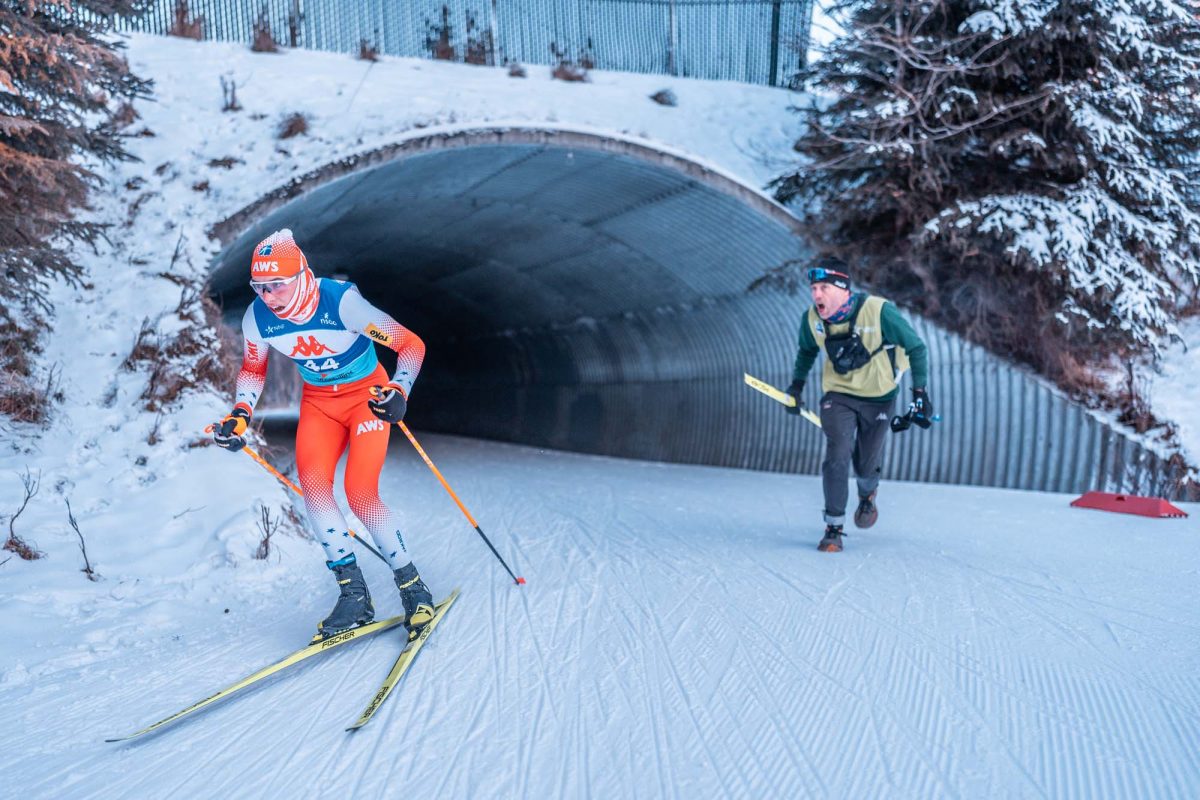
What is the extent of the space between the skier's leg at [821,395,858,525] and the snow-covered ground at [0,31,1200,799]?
0.96 ft

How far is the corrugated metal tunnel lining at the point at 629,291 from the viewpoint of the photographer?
9641 mm

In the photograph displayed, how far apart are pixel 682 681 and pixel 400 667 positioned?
43.2 inches

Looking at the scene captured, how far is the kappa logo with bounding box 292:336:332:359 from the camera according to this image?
4414 mm

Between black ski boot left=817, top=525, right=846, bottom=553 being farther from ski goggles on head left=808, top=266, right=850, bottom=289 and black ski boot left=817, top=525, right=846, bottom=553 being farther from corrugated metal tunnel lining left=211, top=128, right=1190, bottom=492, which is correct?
corrugated metal tunnel lining left=211, top=128, right=1190, bottom=492

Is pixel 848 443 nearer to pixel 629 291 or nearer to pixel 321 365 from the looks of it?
pixel 321 365

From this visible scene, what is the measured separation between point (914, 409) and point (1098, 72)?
5.29 metres

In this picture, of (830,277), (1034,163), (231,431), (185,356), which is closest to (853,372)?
(830,277)

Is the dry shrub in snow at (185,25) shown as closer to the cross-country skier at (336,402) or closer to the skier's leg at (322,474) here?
the cross-country skier at (336,402)

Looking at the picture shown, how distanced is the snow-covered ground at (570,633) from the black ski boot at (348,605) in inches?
4.8

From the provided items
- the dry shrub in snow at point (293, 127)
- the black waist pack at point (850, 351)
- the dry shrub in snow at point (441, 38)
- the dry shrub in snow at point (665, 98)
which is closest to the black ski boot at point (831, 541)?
the black waist pack at point (850, 351)

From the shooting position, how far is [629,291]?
46.6 feet

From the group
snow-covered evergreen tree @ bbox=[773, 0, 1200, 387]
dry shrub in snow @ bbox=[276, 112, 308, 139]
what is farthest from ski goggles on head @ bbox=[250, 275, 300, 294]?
dry shrub in snow @ bbox=[276, 112, 308, 139]

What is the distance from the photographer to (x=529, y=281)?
52.6 ft

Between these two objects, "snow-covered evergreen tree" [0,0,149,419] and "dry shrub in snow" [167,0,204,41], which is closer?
"snow-covered evergreen tree" [0,0,149,419]
